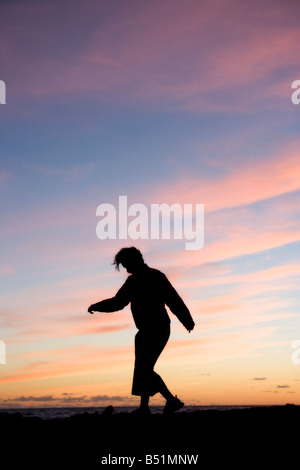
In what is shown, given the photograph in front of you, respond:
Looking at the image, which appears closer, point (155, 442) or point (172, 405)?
point (155, 442)

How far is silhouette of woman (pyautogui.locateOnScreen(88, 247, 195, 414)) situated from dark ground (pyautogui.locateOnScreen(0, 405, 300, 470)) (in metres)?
0.74

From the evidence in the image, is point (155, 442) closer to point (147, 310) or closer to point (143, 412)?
point (143, 412)

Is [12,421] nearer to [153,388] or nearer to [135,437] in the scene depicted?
[153,388]

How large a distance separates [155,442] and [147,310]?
270cm

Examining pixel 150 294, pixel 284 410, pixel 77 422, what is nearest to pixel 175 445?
pixel 77 422

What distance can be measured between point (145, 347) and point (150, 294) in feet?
2.68

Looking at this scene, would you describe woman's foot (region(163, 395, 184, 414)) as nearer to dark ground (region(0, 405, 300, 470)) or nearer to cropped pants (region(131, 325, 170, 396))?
cropped pants (region(131, 325, 170, 396))

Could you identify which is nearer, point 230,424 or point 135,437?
point 135,437

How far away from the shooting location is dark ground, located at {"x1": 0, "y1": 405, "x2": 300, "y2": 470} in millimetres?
5902

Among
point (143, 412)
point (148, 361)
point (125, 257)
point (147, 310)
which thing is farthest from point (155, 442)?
point (125, 257)

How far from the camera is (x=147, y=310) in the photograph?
29.6 ft

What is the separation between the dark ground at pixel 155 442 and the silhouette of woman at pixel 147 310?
2.43 feet

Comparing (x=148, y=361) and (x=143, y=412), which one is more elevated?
(x=148, y=361)
